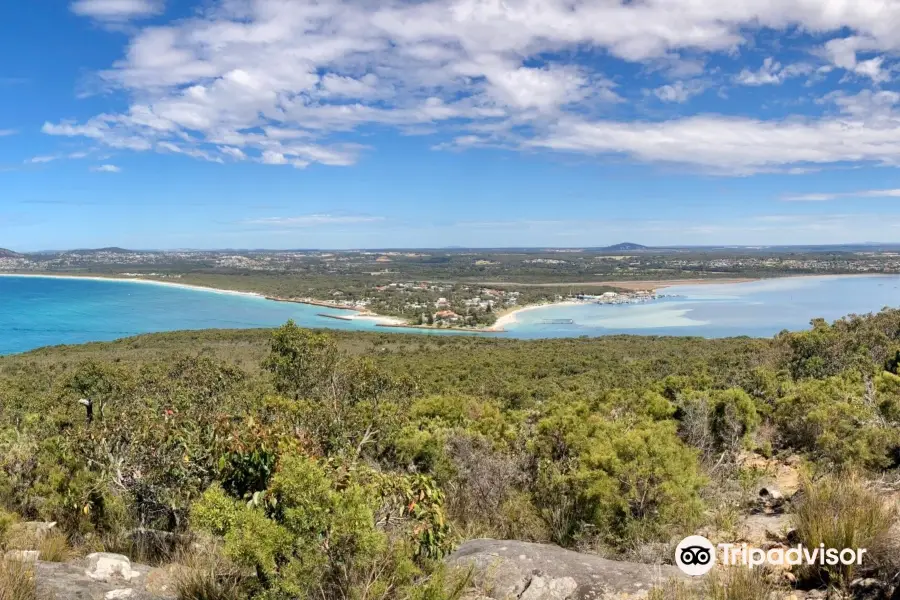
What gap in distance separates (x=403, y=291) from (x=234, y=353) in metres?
90.8

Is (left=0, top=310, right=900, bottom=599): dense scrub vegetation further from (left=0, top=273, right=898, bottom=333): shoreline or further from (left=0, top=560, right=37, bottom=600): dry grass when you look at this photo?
(left=0, top=273, right=898, bottom=333): shoreline

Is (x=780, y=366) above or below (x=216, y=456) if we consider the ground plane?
below

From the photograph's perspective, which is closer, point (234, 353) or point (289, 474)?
point (289, 474)

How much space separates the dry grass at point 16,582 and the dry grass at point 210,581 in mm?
1003

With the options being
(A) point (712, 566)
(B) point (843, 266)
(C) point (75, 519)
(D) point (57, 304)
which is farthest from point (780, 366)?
(B) point (843, 266)

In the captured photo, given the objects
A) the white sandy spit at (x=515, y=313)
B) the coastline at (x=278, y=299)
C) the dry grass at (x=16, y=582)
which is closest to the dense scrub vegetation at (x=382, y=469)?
the dry grass at (x=16, y=582)

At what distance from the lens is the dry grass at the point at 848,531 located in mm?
4219

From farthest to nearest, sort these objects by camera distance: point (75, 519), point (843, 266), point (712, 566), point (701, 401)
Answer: point (843, 266) < point (701, 401) < point (75, 519) < point (712, 566)

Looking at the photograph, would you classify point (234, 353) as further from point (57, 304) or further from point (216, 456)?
point (57, 304)

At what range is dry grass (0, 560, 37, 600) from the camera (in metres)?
3.81

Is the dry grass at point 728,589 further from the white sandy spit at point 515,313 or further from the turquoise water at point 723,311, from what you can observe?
the white sandy spit at point 515,313

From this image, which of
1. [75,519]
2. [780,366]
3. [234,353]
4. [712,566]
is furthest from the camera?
[234,353]

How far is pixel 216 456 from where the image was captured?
5.73m

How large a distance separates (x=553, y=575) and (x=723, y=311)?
101538 mm
